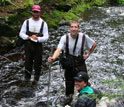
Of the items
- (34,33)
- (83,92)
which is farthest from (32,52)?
(83,92)

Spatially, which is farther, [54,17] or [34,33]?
[54,17]

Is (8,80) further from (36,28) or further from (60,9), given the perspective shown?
(60,9)

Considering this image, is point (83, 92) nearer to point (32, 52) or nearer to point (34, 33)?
point (34, 33)

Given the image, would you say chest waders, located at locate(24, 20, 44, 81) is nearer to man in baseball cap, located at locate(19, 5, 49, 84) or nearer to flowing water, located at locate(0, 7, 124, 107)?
man in baseball cap, located at locate(19, 5, 49, 84)

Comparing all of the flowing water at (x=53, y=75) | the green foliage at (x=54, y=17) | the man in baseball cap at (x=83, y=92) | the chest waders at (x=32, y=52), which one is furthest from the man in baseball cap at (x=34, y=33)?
the green foliage at (x=54, y=17)

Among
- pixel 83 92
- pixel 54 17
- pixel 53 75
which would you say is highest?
pixel 83 92

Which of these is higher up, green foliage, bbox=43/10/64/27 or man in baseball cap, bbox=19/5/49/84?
man in baseball cap, bbox=19/5/49/84

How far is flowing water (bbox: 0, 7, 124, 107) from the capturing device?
22.4ft

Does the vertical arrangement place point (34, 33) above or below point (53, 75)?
above

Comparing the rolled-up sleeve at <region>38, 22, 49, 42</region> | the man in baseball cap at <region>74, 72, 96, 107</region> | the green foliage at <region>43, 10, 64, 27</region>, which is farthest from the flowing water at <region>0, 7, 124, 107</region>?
the green foliage at <region>43, 10, 64, 27</region>

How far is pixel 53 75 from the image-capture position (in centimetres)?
894

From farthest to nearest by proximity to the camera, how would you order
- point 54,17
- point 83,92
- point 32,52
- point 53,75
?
point 54,17 → point 53,75 → point 32,52 → point 83,92

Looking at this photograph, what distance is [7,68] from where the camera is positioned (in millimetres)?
9406

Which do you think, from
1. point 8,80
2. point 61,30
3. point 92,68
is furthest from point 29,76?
point 61,30
